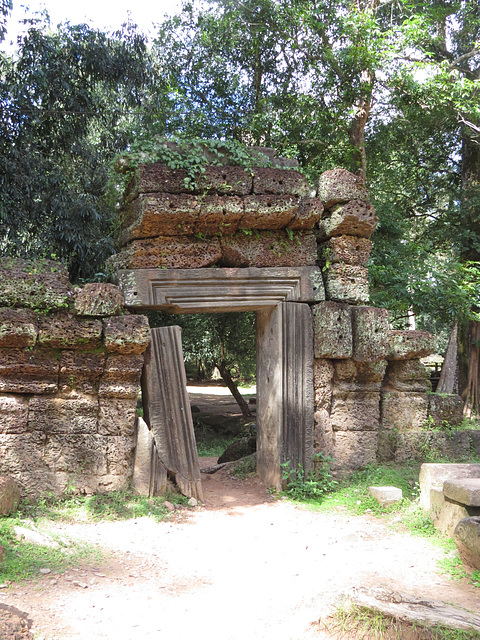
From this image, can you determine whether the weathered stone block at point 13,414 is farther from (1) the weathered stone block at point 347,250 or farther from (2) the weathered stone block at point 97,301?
(1) the weathered stone block at point 347,250

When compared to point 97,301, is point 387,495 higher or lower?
lower

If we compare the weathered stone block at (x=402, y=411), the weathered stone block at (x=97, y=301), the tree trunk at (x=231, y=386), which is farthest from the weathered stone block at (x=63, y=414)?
the tree trunk at (x=231, y=386)

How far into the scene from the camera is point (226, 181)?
5.99 metres

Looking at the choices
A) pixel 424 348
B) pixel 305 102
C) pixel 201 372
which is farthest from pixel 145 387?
pixel 201 372

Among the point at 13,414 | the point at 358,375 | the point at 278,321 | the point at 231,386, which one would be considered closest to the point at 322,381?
the point at 358,375

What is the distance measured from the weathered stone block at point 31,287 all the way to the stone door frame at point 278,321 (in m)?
0.91

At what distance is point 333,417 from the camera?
645cm

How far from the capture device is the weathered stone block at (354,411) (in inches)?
254

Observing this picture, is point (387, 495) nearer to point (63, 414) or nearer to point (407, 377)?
point (407, 377)

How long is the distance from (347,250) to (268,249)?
978 mm

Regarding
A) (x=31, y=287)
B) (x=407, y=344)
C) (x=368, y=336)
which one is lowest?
(x=407, y=344)

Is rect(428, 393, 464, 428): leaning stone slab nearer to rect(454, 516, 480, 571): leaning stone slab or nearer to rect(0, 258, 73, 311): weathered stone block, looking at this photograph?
rect(454, 516, 480, 571): leaning stone slab

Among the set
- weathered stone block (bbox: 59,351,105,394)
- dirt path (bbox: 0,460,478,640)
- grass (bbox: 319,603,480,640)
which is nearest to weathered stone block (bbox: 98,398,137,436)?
weathered stone block (bbox: 59,351,105,394)

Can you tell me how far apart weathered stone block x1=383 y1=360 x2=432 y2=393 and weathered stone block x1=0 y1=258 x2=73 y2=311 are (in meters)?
4.07
